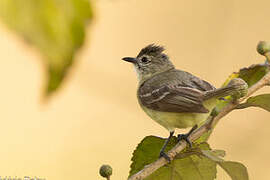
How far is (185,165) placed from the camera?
1.77 metres

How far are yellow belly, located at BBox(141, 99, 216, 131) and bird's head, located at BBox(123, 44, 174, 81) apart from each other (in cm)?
111

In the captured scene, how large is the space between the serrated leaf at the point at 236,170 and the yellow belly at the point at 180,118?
996mm

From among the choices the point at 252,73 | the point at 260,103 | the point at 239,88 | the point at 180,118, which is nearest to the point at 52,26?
the point at 239,88

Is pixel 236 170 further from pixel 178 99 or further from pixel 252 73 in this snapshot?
pixel 178 99

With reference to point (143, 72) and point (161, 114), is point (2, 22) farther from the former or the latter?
point (143, 72)

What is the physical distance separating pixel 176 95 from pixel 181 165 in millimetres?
1115

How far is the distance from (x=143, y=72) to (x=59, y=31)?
9.31 ft

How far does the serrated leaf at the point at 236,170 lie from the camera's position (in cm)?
153

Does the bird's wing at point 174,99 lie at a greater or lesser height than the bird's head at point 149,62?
lesser

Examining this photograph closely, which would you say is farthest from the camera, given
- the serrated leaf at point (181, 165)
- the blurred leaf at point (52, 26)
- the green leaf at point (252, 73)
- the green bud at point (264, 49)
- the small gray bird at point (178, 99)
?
the small gray bird at point (178, 99)

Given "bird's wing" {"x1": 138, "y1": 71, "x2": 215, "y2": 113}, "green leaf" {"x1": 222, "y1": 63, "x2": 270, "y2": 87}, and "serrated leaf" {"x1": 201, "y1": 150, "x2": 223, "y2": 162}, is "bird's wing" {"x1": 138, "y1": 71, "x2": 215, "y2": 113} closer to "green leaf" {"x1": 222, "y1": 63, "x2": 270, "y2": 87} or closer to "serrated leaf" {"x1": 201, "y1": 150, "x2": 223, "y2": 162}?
"green leaf" {"x1": 222, "y1": 63, "x2": 270, "y2": 87}

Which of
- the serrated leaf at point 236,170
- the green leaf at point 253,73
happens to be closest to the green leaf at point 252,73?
Result: the green leaf at point 253,73

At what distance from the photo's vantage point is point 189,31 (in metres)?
5.92

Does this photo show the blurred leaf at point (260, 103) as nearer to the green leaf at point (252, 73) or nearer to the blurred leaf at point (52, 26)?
the green leaf at point (252, 73)
